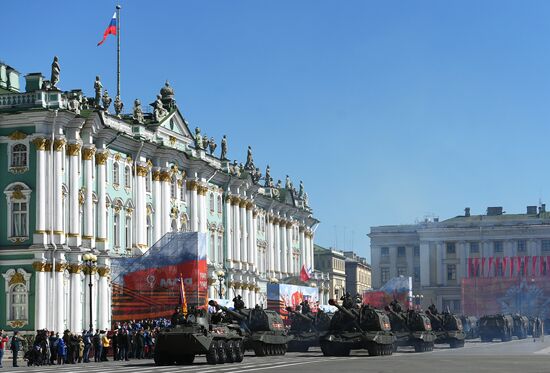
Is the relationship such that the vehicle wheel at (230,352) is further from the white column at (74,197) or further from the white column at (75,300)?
the white column at (74,197)

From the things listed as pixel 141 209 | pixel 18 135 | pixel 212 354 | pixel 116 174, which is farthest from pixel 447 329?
pixel 212 354

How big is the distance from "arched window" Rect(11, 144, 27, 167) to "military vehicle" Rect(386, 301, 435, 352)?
20.9 m

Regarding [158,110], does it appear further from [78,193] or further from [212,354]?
[212,354]

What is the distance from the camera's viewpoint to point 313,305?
276 feet

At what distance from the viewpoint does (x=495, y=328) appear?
91.1 meters

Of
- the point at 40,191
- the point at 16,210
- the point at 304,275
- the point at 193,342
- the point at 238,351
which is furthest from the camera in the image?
the point at 304,275

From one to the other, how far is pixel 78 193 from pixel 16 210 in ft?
11.9

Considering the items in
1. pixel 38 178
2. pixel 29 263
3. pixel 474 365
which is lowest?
pixel 474 365

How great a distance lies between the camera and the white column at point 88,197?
65.8m

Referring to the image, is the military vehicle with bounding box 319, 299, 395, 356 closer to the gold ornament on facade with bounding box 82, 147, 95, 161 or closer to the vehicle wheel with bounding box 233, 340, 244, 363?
the vehicle wheel with bounding box 233, 340, 244, 363

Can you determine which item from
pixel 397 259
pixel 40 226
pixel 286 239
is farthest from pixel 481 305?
pixel 40 226

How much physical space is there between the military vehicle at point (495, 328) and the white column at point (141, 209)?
2939 centimetres

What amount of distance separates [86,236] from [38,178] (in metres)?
4.99

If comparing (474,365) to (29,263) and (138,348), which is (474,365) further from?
(29,263)
